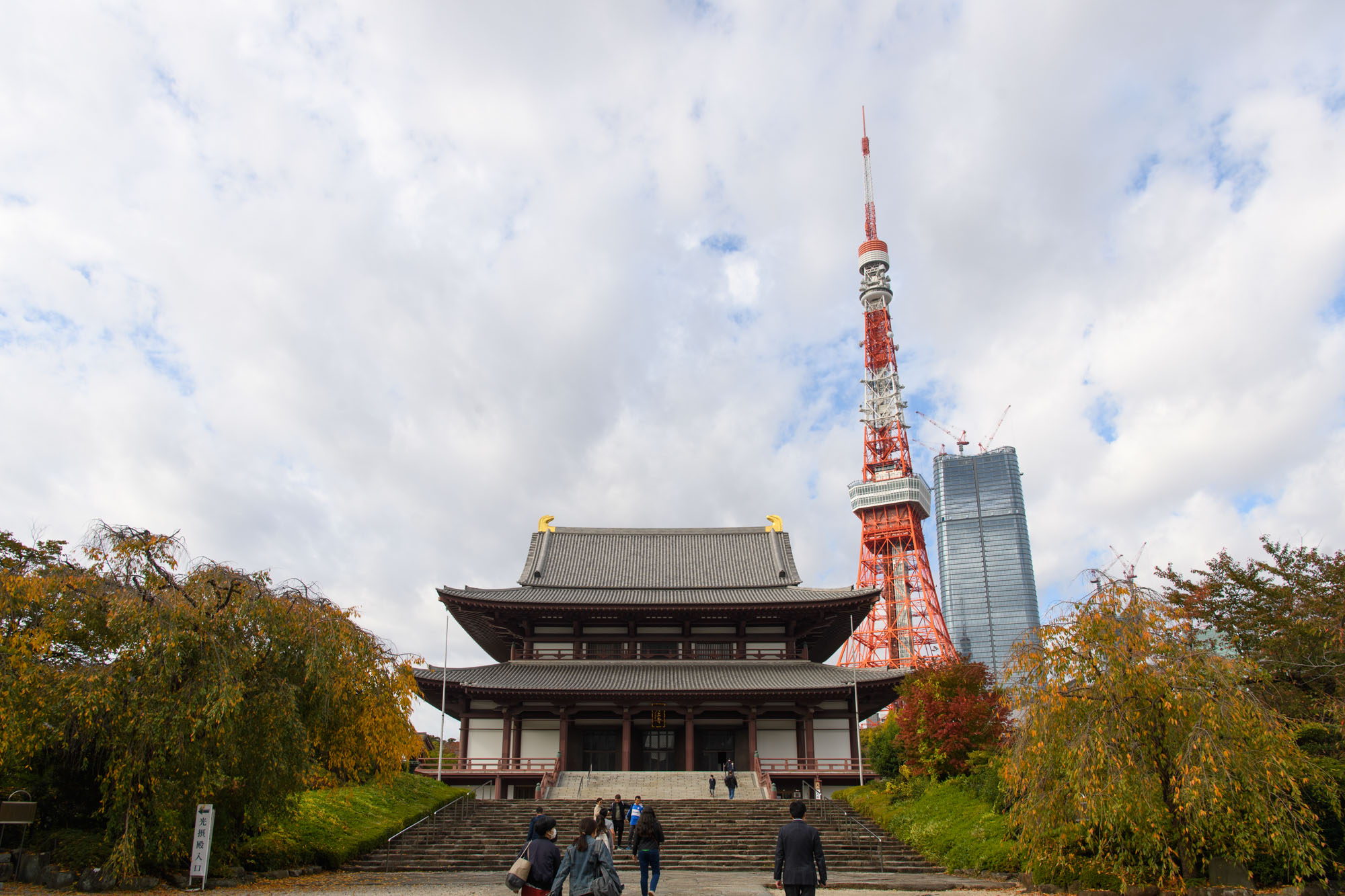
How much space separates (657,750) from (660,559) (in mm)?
11325

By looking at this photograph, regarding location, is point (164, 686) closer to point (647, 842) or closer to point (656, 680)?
point (647, 842)

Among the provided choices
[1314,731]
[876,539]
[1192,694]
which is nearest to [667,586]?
[1314,731]

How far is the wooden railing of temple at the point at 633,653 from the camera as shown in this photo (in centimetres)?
3616

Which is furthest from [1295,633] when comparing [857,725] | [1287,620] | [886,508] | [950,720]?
[886,508]

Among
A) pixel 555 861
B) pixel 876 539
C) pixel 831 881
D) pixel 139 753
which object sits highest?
pixel 876 539

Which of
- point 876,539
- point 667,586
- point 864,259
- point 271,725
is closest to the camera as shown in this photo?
point 271,725

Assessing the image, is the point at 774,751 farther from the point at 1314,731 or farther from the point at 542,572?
the point at 1314,731

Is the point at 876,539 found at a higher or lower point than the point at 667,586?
higher

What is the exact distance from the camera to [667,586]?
4056cm

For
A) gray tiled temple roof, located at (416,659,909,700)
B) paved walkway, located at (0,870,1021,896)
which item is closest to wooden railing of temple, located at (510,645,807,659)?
gray tiled temple roof, located at (416,659,909,700)

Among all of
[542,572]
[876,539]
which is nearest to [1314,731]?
[542,572]

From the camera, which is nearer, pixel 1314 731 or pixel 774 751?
pixel 1314 731

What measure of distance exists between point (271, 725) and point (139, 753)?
6.33 feet

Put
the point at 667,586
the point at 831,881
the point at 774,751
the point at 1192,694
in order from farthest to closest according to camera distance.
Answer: the point at 667,586, the point at 774,751, the point at 831,881, the point at 1192,694
